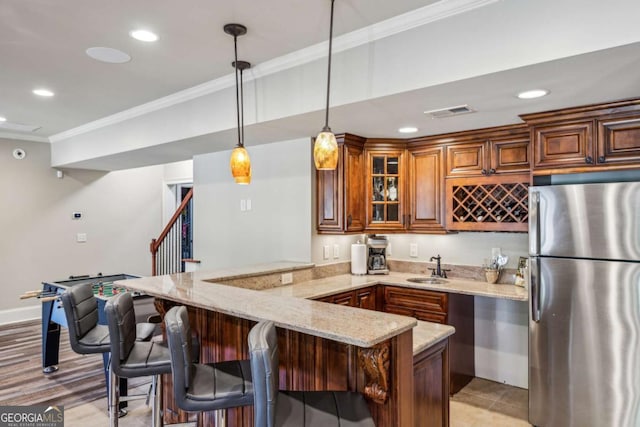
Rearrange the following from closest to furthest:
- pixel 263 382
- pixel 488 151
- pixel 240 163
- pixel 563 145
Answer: pixel 263 382 < pixel 240 163 < pixel 563 145 < pixel 488 151

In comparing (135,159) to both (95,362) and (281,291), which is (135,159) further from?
(281,291)

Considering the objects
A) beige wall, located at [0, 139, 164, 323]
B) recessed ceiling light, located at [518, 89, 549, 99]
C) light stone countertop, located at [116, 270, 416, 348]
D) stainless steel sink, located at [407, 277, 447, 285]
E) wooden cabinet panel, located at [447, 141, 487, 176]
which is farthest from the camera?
beige wall, located at [0, 139, 164, 323]

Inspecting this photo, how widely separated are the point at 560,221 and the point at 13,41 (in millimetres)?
3856

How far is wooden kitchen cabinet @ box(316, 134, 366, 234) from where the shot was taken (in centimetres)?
390

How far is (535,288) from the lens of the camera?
9.27ft

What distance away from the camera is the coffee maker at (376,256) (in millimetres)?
4246

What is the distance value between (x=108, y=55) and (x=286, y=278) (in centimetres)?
226

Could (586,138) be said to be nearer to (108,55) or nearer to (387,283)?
(387,283)

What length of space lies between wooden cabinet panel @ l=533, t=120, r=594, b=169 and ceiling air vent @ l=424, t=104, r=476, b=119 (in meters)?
0.58

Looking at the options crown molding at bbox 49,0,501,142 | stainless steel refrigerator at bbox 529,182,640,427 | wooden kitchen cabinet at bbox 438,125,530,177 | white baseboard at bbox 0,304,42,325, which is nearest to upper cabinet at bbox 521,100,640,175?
stainless steel refrigerator at bbox 529,182,640,427

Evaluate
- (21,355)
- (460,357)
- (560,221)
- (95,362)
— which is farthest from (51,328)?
(560,221)

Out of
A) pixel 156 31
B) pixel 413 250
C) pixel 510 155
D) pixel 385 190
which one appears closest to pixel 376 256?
pixel 413 250

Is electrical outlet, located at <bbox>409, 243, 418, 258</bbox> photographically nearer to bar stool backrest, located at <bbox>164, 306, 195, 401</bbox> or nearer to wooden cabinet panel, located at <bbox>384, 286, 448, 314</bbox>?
wooden cabinet panel, located at <bbox>384, 286, 448, 314</bbox>

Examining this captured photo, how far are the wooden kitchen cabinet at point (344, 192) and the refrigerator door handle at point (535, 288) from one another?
65.0 inches
